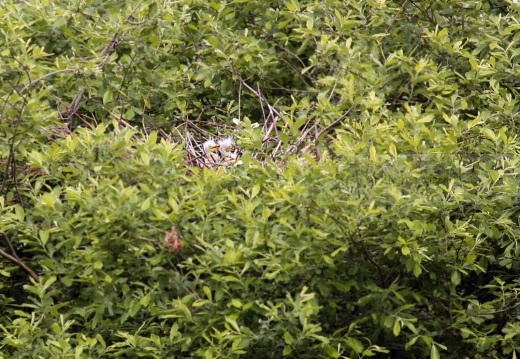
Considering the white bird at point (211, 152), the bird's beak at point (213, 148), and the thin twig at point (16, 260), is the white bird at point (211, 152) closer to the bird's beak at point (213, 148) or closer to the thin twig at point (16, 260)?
the bird's beak at point (213, 148)

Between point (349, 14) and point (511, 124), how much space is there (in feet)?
3.73

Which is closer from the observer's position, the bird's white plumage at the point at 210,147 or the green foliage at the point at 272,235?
the green foliage at the point at 272,235

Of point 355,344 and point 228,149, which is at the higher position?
point 228,149

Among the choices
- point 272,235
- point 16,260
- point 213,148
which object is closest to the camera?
point 272,235

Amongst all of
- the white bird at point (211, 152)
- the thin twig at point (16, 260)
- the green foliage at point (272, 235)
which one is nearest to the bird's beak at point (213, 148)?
the white bird at point (211, 152)

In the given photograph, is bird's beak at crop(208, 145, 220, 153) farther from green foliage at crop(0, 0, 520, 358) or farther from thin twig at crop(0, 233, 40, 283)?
thin twig at crop(0, 233, 40, 283)

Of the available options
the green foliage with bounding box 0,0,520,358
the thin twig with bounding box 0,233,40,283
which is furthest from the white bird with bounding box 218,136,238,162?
the thin twig with bounding box 0,233,40,283

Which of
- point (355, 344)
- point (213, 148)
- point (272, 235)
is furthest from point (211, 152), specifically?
point (355, 344)

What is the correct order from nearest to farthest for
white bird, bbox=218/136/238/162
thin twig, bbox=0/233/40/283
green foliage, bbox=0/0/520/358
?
green foliage, bbox=0/0/520/358, thin twig, bbox=0/233/40/283, white bird, bbox=218/136/238/162

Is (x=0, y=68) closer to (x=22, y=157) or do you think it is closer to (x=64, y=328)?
(x=22, y=157)

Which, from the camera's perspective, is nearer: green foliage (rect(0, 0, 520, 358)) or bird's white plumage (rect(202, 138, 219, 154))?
green foliage (rect(0, 0, 520, 358))

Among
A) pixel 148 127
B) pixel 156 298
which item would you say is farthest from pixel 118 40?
pixel 156 298

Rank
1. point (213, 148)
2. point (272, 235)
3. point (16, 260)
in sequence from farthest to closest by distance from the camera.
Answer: point (213, 148) < point (16, 260) < point (272, 235)

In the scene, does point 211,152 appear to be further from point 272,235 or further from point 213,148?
point 272,235
